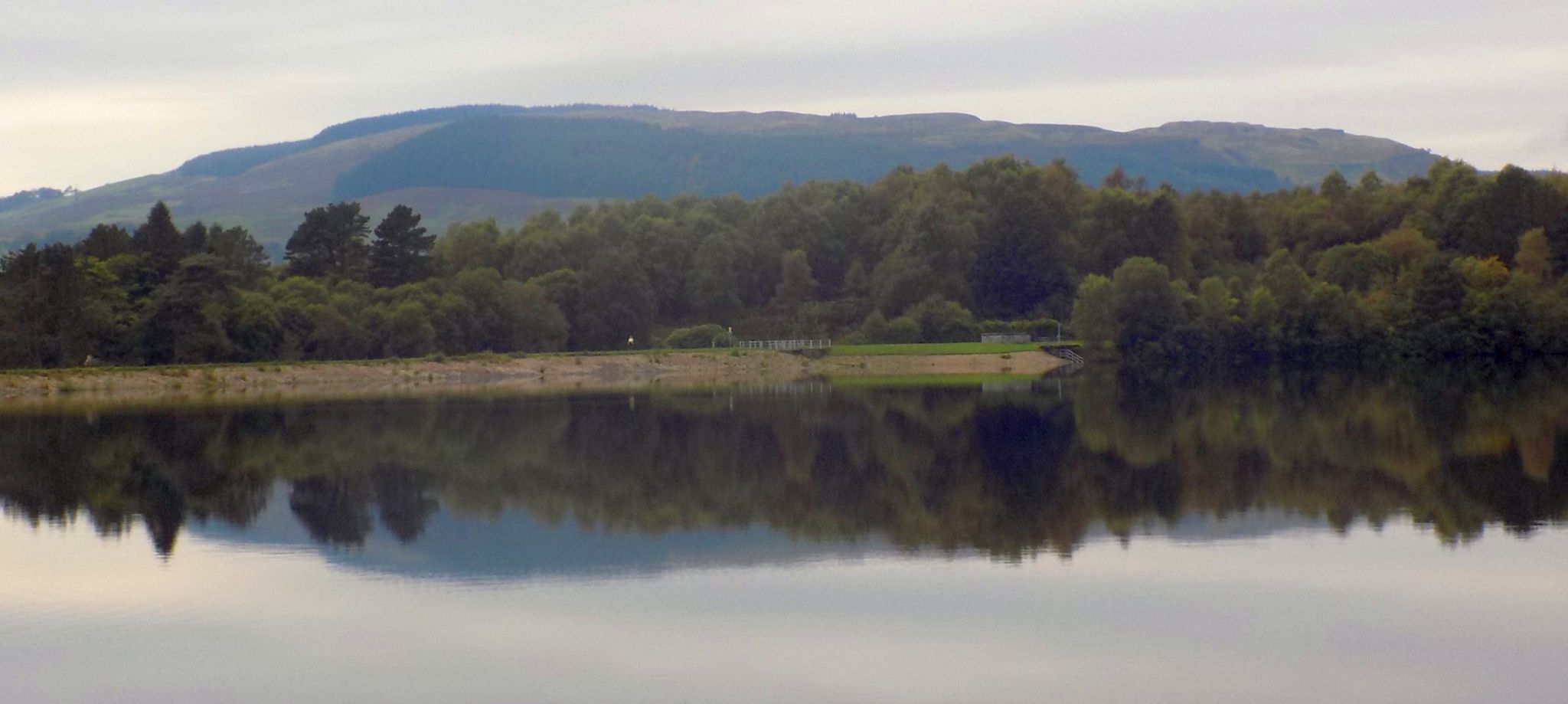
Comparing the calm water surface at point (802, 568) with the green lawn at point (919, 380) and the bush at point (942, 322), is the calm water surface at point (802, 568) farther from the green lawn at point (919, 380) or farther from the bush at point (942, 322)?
the bush at point (942, 322)

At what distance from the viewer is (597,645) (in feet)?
46.5

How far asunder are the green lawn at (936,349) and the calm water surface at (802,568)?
4714 centimetres

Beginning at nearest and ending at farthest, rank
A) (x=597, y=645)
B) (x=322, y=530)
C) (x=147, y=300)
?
(x=597, y=645) < (x=322, y=530) < (x=147, y=300)

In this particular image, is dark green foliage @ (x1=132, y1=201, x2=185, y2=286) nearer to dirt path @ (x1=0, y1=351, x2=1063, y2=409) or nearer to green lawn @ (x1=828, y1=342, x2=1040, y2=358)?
dirt path @ (x1=0, y1=351, x2=1063, y2=409)

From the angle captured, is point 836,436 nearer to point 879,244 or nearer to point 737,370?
point 737,370

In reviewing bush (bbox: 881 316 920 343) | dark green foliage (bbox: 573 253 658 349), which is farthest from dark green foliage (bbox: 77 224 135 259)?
bush (bbox: 881 316 920 343)

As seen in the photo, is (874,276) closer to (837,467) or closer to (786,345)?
(786,345)

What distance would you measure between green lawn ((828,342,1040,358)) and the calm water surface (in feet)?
155

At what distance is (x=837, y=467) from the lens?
28.5 metres

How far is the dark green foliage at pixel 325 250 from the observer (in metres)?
87.6

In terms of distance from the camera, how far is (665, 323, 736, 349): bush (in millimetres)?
89938

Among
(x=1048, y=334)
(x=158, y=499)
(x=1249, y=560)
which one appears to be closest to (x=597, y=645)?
(x=1249, y=560)

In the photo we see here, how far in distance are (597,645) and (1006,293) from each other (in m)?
88.4

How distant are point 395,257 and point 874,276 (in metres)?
30.0
